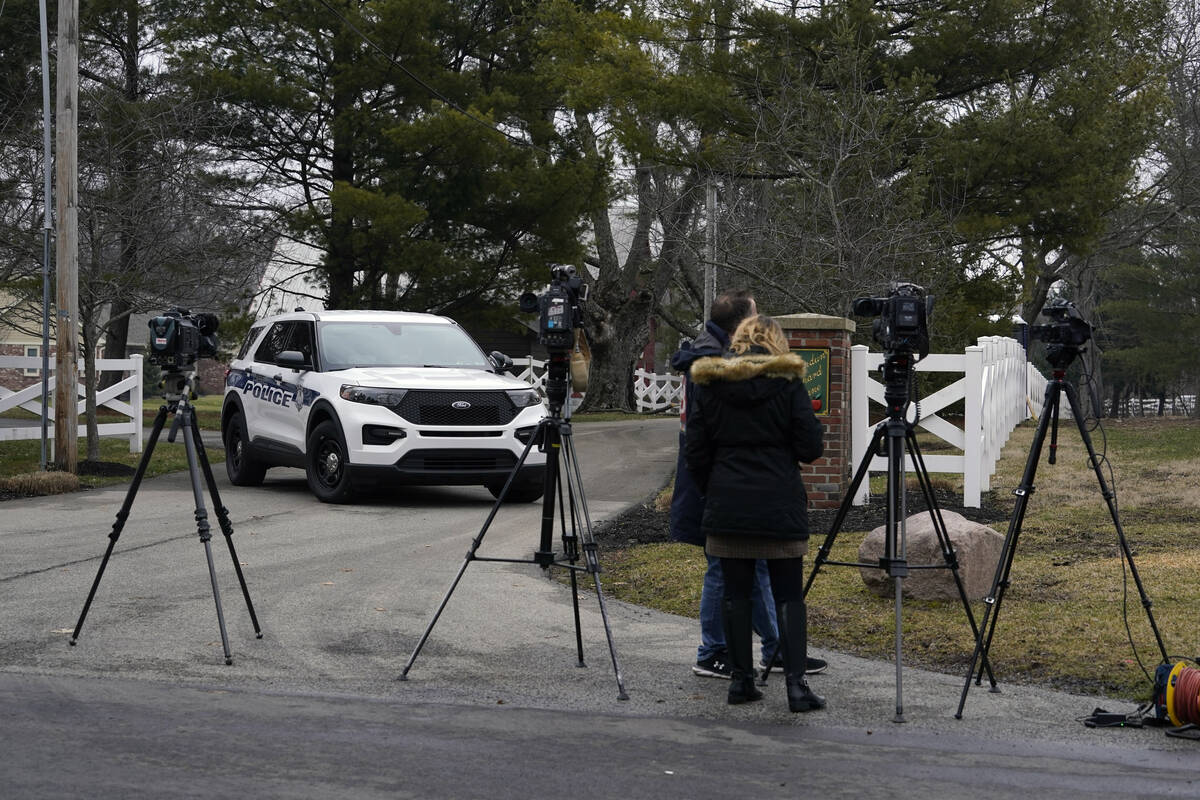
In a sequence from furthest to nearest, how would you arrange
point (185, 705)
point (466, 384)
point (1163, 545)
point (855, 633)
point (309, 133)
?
point (309, 133)
point (466, 384)
point (1163, 545)
point (855, 633)
point (185, 705)

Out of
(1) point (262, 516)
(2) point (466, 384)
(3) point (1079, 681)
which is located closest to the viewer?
(3) point (1079, 681)

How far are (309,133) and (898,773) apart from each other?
27.0 meters

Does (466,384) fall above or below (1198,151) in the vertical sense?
below

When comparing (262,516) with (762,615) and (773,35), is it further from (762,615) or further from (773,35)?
(773,35)

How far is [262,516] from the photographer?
42.9ft

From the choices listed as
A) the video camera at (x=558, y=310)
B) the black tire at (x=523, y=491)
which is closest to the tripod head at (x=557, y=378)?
the video camera at (x=558, y=310)

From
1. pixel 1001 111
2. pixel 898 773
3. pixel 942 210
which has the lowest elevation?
pixel 898 773

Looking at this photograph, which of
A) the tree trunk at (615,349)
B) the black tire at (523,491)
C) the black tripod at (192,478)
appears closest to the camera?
the black tripod at (192,478)

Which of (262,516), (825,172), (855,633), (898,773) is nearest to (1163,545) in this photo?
(855,633)

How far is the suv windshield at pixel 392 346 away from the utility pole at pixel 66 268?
10.8ft

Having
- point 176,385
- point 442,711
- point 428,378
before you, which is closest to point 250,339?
point 428,378

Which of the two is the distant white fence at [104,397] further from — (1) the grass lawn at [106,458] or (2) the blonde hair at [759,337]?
(2) the blonde hair at [759,337]

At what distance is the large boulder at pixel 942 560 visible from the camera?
8516 millimetres

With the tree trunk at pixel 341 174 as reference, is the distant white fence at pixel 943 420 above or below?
below
